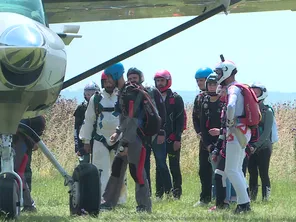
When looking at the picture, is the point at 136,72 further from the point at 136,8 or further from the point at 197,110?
the point at 136,8

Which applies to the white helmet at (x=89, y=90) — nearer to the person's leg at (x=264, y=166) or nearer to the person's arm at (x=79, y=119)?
the person's arm at (x=79, y=119)

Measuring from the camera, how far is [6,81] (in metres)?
7.42

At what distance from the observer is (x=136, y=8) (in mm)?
12555

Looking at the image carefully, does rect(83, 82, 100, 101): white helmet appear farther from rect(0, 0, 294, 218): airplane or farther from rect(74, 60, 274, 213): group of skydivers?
rect(0, 0, 294, 218): airplane

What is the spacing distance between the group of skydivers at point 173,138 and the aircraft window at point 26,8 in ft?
5.43

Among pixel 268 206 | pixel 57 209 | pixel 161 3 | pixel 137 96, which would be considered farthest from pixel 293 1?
pixel 57 209

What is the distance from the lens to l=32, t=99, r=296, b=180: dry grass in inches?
658

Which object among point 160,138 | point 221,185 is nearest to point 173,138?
point 160,138

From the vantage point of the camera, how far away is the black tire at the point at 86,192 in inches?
354

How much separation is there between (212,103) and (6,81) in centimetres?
434

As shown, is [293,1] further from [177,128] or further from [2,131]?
[2,131]

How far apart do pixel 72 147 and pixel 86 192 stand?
8.54 meters

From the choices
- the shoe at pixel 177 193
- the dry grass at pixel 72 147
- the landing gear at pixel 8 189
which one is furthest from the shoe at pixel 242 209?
the dry grass at pixel 72 147

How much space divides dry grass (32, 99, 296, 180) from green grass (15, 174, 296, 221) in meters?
1.94
